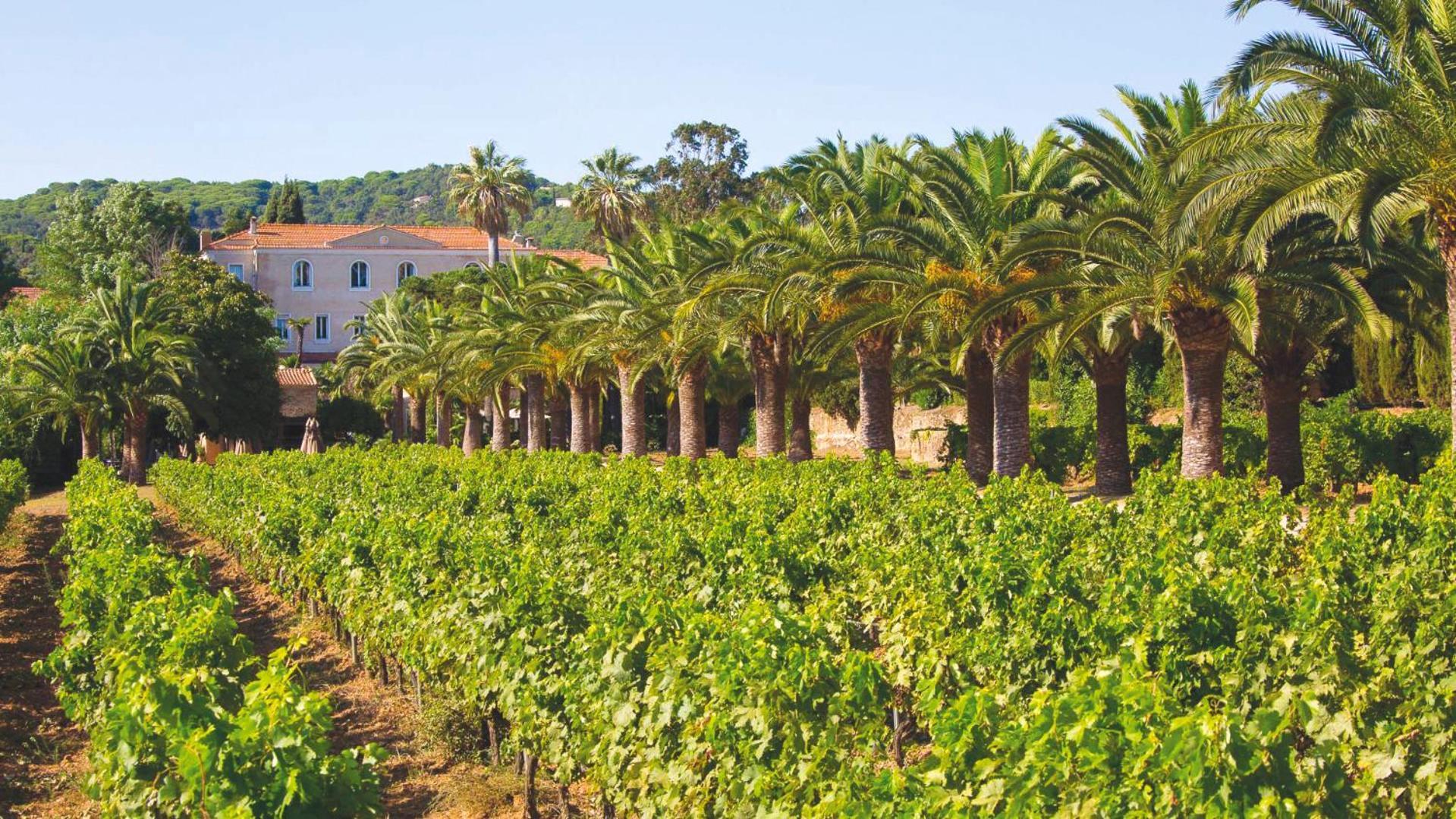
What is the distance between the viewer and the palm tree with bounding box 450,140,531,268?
2522 inches

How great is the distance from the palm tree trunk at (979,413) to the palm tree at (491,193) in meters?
42.4

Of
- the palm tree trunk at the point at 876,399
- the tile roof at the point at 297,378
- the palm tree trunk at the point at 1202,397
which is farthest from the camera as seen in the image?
the tile roof at the point at 297,378

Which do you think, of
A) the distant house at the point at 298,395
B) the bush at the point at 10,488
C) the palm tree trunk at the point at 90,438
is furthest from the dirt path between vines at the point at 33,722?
the distant house at the point at 298,395

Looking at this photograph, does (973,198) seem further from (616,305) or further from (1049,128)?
(616,305)

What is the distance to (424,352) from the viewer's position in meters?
45.0

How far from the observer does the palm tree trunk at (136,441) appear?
44312 mm

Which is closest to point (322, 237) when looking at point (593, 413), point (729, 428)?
point (593, 413)

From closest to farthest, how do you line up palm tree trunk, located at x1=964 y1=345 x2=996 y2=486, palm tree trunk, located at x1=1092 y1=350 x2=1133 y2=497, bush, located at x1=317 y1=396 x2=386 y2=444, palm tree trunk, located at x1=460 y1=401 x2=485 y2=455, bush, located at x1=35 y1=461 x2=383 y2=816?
bush, located at x1=35 y1=461 x2=383 y2=816 < palm tree trunk, located at x1=1092 y1=350 x2=1133 y2=497 < palm tree trunk, located at x1=964 y1=345 x2=996 y2=486 < palm tree trunk, located at x1=460 y1=401 x2=485 y2=455 < bush, located at x1=317 y1=396 x2=386 y2=444

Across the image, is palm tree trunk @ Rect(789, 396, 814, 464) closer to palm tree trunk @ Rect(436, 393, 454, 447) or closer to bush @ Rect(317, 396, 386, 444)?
palm tree trunk @ Rect(436, 393, 454, 447)

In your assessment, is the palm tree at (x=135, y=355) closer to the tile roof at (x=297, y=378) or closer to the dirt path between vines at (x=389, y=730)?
the tile roof at (x=297, y=378)

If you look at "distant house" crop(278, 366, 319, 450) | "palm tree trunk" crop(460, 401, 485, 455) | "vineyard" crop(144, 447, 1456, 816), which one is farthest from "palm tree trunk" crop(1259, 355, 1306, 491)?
"distant house" crop(278, 366, 319, 450)

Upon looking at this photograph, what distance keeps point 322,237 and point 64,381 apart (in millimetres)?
29570

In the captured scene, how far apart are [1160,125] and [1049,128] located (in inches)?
106

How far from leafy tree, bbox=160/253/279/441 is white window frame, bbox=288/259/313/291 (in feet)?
64.0
